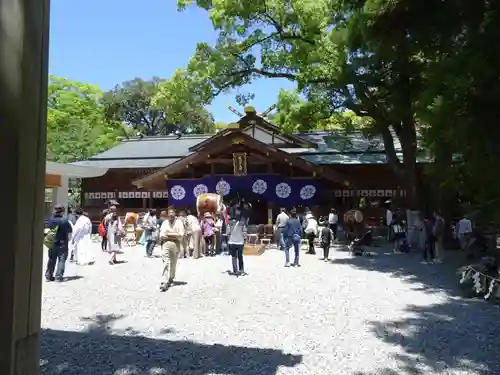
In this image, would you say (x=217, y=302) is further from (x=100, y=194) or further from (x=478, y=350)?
(x=100, y=194)

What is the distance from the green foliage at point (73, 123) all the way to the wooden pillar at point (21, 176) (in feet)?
89.6

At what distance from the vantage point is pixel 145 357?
15.1ft

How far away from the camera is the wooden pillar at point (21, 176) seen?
6.40 ft

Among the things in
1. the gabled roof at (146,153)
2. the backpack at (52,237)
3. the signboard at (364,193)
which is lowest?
the backpack at (52,237)

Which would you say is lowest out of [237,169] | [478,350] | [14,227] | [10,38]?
[478,350]

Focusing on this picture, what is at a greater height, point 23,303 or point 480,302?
point 23,303

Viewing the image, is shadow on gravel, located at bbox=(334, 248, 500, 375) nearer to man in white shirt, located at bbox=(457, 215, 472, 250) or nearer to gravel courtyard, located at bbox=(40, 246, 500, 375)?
gravel courtyard, located at bbox=(40, 246, 500, 375)

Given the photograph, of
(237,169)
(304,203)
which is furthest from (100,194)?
(304,203)

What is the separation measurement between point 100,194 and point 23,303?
21665mm

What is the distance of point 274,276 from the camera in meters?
9.47

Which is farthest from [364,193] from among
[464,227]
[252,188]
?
[464,227]

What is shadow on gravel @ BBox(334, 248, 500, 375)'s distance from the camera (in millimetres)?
4387

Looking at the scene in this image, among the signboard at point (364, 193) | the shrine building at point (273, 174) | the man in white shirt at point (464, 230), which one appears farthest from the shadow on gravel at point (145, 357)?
the signboard at point (364, 193)

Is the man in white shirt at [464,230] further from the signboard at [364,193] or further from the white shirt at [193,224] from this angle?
the white shirt at [193,224]
